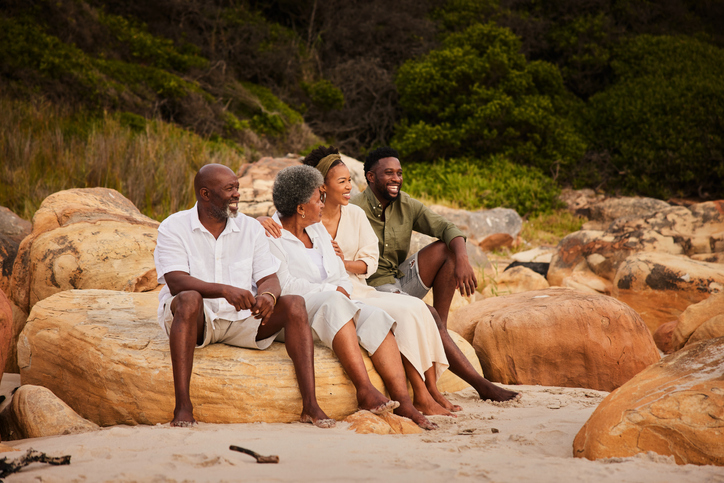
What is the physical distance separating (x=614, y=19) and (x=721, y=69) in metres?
3.55

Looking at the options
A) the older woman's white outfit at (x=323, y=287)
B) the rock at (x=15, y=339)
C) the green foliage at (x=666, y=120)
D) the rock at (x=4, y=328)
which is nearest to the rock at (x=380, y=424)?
the older woman's white outfit at (x=323, y=287)

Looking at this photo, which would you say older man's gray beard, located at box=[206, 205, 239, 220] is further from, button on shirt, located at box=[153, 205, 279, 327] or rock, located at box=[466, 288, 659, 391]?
rock, located at box=[466, 288, 659, 391]

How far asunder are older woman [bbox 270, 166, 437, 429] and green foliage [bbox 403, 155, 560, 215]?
8.46 meters

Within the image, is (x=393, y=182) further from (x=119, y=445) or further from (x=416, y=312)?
(x=119, y=445)

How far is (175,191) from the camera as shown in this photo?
26.8 ft

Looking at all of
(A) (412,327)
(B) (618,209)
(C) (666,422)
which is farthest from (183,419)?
(B) (618,209)

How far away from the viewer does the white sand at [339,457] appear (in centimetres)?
222

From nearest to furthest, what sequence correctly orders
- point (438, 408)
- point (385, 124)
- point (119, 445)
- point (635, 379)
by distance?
point (119, 445), point (635, 379), point (438, 408), point (385, 124)

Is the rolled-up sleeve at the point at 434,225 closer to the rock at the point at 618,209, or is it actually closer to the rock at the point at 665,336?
the rock at the point at 665,336

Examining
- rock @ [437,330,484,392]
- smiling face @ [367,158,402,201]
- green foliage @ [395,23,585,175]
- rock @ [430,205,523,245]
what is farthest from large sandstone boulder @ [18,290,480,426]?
green foliage @ [395,23,585,175]

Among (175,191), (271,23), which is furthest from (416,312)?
(271,23)

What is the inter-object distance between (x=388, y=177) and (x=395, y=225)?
41 cm

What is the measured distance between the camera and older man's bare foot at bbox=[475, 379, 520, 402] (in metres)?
3.97

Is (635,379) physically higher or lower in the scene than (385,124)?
lower
